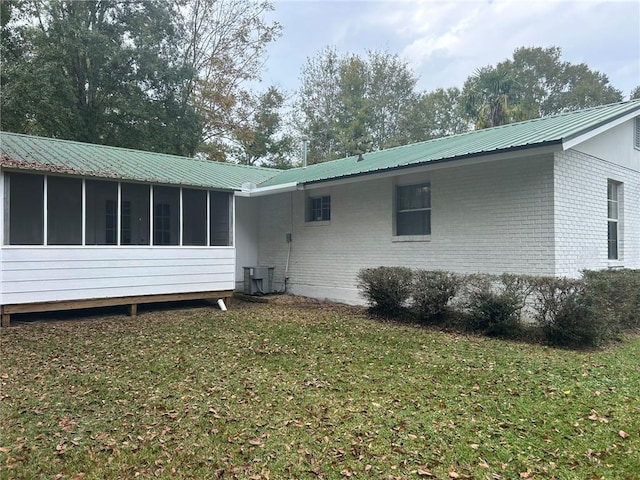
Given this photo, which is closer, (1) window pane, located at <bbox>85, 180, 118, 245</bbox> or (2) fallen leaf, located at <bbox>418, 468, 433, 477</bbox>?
(2) fallen leaf, located at <bbox>418, 468, 433, 477</bbox>

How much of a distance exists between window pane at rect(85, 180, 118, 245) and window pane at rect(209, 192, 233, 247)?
2200 mm

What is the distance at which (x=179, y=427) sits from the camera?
12.3 feet

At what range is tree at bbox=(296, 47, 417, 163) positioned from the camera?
92.1ft

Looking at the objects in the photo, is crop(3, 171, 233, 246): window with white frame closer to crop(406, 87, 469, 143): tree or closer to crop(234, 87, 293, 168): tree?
crop(234, 87, 293, 168): tree

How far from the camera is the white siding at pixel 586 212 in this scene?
25.4ft

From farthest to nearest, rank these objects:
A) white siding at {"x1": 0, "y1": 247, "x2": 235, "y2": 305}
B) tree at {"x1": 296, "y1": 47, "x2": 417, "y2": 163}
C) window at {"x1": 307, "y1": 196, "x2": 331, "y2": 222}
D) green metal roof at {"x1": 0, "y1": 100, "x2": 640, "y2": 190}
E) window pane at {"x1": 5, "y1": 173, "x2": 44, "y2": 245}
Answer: tree at {"x1": 296, "y1": 47, "x2": 417, "y2": 163}
window at {"x1": 307, "y1": 196, "x2": 331, "y2": 222}
window pane at {"x1": 5, "y1": 173, "x2": 44, "y2": 245}
white siding at {"x1": 0, "y1": 247, "x2": 235, "y2": 305}
green metal roof at {"x1": 0, "y1": 100, "x2": 640, "y2": 190}

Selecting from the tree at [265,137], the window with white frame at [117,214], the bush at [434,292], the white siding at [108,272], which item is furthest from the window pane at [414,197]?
the tree at [265,137]

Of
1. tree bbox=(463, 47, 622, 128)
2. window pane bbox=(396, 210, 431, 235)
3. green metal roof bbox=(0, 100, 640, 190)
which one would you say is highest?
tree bbox=(463, 47, 622, 128)

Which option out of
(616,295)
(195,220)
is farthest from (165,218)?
(616,295)

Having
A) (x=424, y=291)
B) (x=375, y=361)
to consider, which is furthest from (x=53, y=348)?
(x=424, y=291)

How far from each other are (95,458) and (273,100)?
24.6 metres

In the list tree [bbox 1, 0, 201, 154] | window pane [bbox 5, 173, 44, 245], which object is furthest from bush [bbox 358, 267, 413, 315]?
tree [bbox 1, 0, 201, 154]

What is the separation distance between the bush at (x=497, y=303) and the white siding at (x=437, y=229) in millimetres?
950

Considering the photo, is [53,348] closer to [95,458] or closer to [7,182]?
[7,182]
